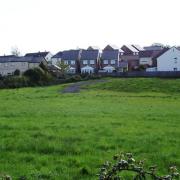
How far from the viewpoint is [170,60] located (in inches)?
4432

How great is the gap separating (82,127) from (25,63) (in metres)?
108

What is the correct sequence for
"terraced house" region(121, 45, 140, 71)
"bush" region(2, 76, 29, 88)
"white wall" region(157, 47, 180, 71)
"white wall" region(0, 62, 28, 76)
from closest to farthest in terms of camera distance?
1. "bush" region(2, 76, 29, 88)
2. "white wall" region(157, 47, 180, 71)
3. "white wall" region(0, 62, 28, 76)
4. "terraced house" region(121, 45, 140, 71)

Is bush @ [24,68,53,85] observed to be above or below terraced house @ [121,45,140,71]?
below

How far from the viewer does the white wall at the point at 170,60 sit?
112 metres

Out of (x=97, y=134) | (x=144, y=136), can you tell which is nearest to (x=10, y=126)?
(x=97, y=134)

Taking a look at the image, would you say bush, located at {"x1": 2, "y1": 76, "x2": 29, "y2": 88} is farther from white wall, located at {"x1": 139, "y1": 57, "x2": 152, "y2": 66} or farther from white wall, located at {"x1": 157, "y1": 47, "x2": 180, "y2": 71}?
white wall, located at {"x1": 139, "y1": 57, "x2": 152, "y2": 66}

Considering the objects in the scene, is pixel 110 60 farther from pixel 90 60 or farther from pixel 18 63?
pixel 18 63

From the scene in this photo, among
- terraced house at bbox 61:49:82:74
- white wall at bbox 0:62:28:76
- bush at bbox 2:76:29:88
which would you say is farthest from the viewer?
terraced house at bbox 61:49:82:74

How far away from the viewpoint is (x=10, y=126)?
19.5 m

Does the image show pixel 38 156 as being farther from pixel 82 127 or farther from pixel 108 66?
pixel 108 66

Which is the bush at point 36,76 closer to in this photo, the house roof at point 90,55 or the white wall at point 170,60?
the white wall at point 170,60

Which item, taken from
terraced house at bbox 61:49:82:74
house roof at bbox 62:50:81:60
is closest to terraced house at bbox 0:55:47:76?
terraced house at bbox 61:49:82:74

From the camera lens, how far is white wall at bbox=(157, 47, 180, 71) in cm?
11212

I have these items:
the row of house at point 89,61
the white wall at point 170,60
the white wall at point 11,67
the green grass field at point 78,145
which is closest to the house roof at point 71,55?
the row of house at point 89,61
